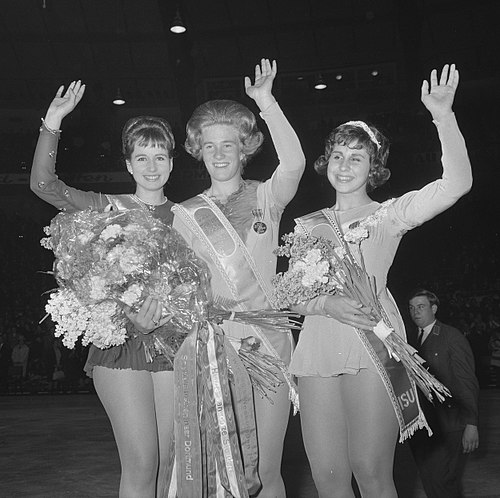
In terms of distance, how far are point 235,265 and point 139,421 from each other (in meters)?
0.64

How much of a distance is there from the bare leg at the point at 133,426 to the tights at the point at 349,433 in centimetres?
54

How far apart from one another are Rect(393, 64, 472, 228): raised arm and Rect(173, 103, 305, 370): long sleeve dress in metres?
0.46

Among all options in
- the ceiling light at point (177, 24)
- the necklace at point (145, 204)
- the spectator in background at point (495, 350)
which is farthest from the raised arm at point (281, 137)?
the ceiling light at point (177, 24)

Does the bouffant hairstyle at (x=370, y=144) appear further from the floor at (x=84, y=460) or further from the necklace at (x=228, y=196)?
the floor at (x=84, y=460)

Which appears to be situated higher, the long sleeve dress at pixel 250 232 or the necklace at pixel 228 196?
the necklace at pixel 228 196

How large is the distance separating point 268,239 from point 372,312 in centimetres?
50

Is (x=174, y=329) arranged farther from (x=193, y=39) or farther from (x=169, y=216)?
(x=193, y=39)

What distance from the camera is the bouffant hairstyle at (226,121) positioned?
9.21 ft

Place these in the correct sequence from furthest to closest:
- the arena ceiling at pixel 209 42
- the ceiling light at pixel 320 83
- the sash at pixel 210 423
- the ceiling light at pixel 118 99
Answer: the ceiling light at pixel 320 83 < the ceiling light at pixel 118 99 < the arena ceiling at pixel 209 42 < the sash at pixel 210 423

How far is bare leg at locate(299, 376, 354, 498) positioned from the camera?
8.04ft

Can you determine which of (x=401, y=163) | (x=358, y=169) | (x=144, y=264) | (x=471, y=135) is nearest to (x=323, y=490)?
(x=144, y=264)

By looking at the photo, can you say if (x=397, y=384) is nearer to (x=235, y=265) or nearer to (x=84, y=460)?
(x=235, y=265)

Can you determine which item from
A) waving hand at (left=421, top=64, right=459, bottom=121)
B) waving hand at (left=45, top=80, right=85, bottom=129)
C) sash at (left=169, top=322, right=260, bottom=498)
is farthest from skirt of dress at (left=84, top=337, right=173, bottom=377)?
waving hand at (left=421, top=64, right=459, bottom=121)

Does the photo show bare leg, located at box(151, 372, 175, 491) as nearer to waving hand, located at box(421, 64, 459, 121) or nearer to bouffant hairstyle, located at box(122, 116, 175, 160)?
bouffant hairstyle, located at box(122, 116, 175, 160)
